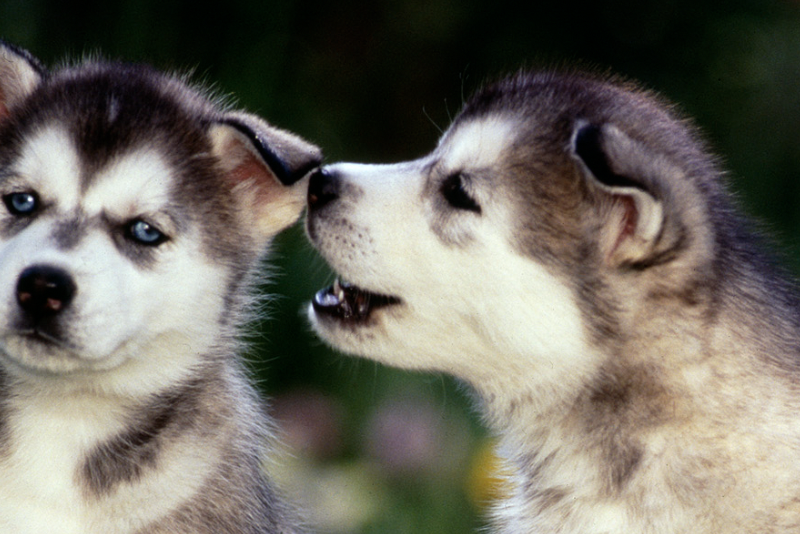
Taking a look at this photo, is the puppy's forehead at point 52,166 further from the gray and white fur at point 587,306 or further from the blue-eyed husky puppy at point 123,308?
the gray and white fur at point 587,306

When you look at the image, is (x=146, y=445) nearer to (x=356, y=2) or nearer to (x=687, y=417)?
(x=687, y=417)

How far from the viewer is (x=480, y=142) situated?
12.8 ft

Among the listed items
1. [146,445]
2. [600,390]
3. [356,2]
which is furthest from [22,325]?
[356,2]

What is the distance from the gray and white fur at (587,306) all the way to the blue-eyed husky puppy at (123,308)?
0.41 m

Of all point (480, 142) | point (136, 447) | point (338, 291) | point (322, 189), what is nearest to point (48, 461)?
point (136, 447)

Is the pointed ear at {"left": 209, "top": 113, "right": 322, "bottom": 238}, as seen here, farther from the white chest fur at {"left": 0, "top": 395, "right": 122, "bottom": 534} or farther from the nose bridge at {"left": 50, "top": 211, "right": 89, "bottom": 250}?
the white chest fur at {"left": 0, "top": 395, "right": 122, "bottom": 534}

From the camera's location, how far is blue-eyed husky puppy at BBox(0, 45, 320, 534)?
12.1 ft

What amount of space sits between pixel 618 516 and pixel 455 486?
6.86 feet

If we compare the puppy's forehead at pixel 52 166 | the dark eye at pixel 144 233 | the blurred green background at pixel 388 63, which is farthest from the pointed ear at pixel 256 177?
the blurred green background at pixel 388 63

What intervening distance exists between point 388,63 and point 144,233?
3.81 meters

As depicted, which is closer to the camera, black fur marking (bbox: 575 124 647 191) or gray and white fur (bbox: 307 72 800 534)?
black fur marking (bbox: 575 124 647 191)

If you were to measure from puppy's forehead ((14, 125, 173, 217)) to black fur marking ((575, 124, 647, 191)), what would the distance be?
1.39m

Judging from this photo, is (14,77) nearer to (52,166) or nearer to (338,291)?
(52,166)

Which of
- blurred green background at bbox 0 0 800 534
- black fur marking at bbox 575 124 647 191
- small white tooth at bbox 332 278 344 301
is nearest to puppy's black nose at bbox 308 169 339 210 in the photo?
small white tooth at bbox 332 278 344 301
